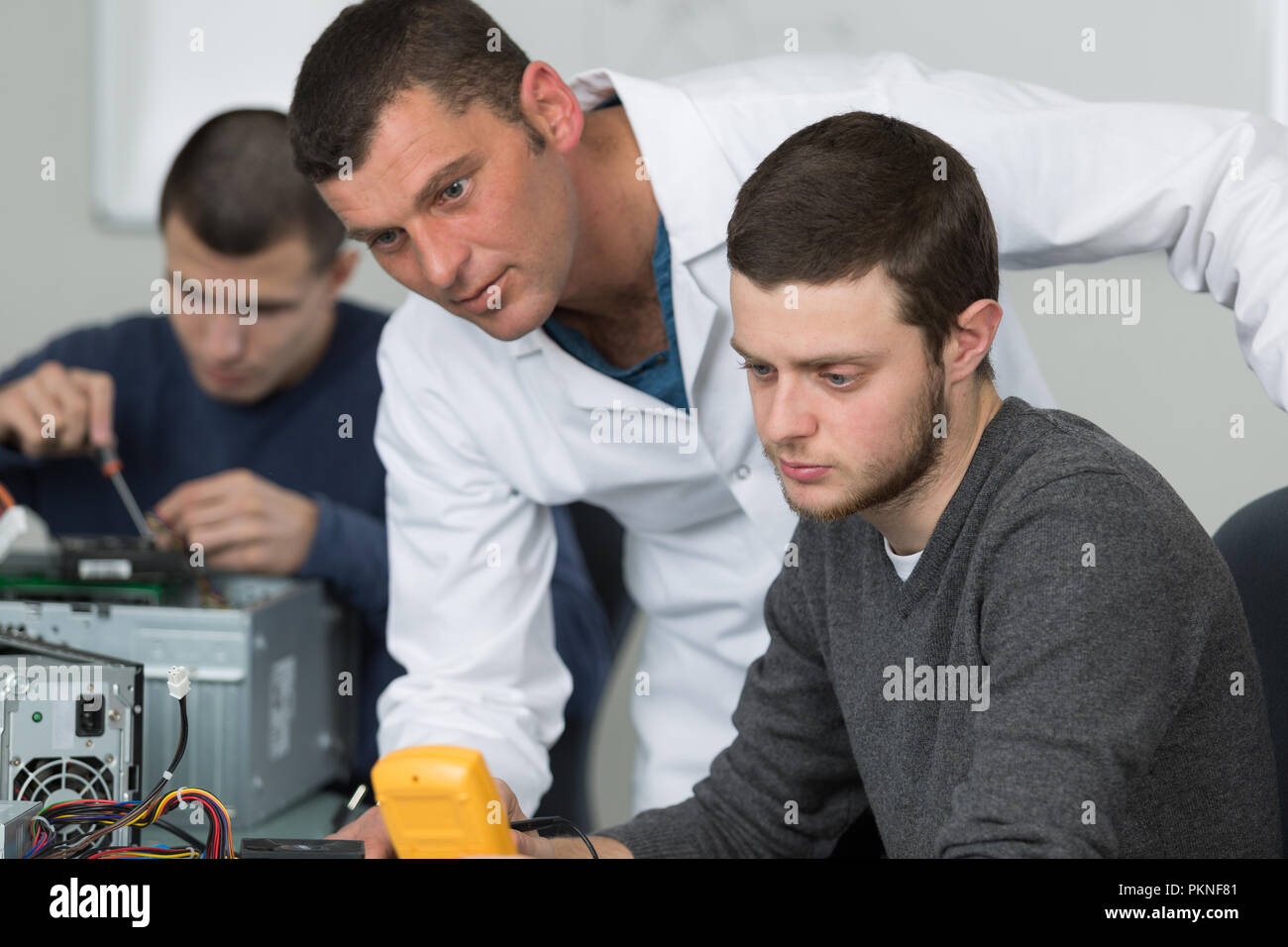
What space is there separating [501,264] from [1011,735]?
61cm

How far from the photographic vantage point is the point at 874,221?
89 centimetres

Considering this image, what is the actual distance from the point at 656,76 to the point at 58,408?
112cm

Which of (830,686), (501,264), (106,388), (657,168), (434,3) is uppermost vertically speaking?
(434,3)

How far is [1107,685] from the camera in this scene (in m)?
0.79

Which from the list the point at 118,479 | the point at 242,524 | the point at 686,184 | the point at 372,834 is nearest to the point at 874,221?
the point at 686,184

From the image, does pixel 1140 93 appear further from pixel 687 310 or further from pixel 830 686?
pixel 830 686

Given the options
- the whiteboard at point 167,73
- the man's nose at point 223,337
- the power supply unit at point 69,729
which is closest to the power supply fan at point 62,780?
the power supply unit at point 69,729

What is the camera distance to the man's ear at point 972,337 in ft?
3.02

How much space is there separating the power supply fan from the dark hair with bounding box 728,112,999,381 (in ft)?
1.96

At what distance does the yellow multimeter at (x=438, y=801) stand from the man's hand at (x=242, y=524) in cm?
79

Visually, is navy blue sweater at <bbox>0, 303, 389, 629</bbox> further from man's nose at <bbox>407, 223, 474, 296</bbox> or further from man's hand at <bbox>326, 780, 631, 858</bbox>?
man's hand at <bbox>326, 780, 631, 858</bbox>
